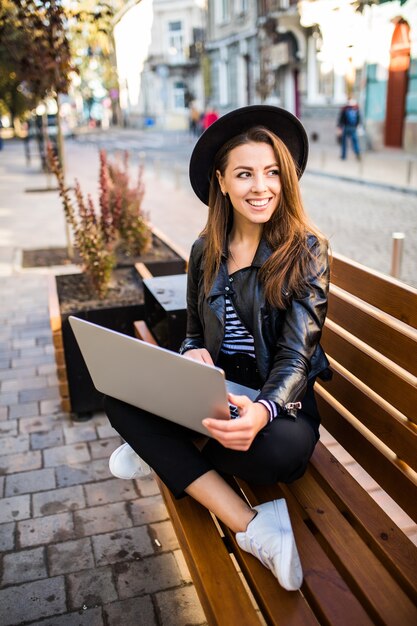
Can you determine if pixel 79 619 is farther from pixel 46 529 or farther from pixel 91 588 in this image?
pixel 46 529

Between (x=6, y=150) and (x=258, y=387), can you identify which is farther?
(x=6, y=150)

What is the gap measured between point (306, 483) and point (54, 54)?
6.56m

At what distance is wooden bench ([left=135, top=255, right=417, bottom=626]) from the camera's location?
65.9 inches

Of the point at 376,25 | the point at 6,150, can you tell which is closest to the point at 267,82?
the point at 376,25

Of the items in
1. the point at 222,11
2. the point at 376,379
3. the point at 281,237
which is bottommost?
the point at 376,379

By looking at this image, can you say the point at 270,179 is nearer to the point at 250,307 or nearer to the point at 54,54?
the point at 250,307

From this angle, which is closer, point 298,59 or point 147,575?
point 147,575

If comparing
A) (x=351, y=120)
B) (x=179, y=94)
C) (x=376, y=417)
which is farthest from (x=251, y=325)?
(x=179, y=94)

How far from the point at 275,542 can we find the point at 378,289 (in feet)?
3.38

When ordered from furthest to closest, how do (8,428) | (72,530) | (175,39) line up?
(175,39), (8,428), (72,530)

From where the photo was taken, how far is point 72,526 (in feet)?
9.27

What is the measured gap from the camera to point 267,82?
2530cm

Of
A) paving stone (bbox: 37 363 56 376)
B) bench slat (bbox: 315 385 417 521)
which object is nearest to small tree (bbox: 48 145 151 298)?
paving stone (bbox: 37 363 56 376)

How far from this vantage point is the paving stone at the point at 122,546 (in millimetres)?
2616
